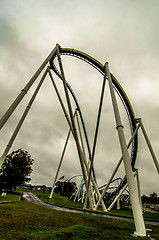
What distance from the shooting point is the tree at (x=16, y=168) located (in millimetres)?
30297

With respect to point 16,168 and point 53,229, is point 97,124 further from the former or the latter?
point 16,168

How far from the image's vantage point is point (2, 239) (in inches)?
170

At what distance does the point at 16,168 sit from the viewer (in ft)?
100

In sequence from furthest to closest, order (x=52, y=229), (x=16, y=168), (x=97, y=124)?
(x=16, y=168) → (x=97, y=124) → (x=52, y=229)

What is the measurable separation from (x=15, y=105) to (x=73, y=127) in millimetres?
9201

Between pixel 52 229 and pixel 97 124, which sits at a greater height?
pixel 97 124

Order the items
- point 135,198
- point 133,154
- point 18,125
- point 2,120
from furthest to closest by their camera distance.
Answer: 1. point 133,154
2. point 18,125
3. point 2,120
4. point 135,198

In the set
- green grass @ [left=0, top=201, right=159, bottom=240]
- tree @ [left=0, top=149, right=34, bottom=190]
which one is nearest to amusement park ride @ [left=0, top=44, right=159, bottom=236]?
green grass @ [left=0, top=201, right=159, bottom=240]

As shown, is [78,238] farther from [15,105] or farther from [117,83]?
[117,83]

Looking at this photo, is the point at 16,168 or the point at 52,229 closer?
the point at 52,229

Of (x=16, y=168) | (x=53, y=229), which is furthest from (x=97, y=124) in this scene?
(x=16, y=168)

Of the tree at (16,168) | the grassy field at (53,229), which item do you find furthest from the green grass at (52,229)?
the tree at (16,168)

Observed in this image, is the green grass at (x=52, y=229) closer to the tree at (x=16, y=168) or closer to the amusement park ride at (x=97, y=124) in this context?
the amusement park ride at (x=97, y=124)

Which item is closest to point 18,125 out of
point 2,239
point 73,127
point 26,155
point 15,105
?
point 15,105
